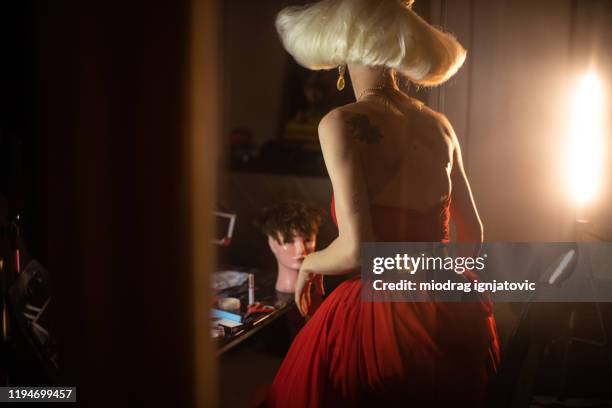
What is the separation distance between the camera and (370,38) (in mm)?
944

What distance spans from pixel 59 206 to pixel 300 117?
2.18 feet

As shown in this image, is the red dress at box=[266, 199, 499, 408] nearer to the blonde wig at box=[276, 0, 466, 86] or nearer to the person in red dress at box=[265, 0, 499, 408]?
the person in red dress at box=[265, 0, 499, 408]

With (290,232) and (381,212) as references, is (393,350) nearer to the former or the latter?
(381,212)

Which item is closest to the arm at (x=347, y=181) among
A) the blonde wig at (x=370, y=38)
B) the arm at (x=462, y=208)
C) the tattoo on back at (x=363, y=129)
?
the tattoo on back at (x=363, y=129)

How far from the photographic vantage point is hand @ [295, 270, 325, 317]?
1.04m

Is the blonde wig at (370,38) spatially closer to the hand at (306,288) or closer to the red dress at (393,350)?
the red dress at (393,350)

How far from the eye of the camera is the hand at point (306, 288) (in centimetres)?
Result: 104

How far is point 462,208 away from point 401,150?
0.22 meters

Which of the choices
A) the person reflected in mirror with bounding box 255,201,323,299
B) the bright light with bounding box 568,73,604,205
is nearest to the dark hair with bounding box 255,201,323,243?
the person reflected in mirror with bounding box 255,201,323,299

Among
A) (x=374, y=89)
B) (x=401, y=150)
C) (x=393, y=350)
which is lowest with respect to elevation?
(x=393, y=350)

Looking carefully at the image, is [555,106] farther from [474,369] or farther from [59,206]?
[59,206]

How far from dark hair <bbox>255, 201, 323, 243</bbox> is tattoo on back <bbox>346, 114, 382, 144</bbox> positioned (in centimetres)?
62

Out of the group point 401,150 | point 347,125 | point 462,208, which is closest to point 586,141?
point 462,208

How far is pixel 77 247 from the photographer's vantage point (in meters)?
1.02
